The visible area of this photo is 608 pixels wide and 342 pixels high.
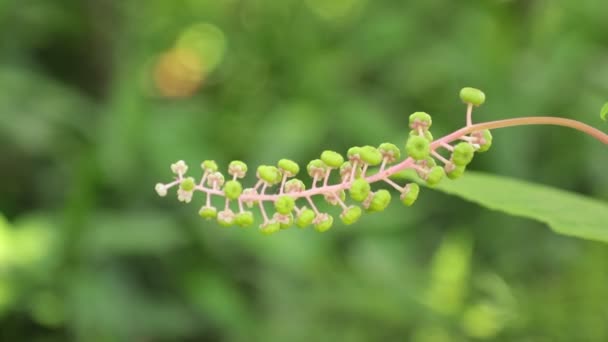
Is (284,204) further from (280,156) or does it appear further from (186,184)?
(280,156)

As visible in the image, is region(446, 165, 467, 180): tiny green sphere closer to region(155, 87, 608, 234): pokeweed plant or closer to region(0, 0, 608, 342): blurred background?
region(155, 87, 608, 234): pokeweed plant

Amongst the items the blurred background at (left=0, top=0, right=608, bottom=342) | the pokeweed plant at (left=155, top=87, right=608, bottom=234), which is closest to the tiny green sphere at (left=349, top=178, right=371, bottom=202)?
the pokeweed plant at (left=155, top=87, right=608, bottom=234)

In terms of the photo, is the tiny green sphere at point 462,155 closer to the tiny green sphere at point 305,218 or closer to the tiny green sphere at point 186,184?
the tiny green sphere at point 305,218

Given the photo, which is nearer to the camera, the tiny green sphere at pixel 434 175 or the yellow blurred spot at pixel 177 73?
the tiny green sphere at pixel 434 175

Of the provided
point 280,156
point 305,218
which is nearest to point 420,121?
point 305,218

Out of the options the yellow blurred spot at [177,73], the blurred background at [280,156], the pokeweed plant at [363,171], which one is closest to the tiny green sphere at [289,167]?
the pokeweed plant at [363,171]

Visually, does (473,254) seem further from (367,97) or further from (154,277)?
(154,277)
